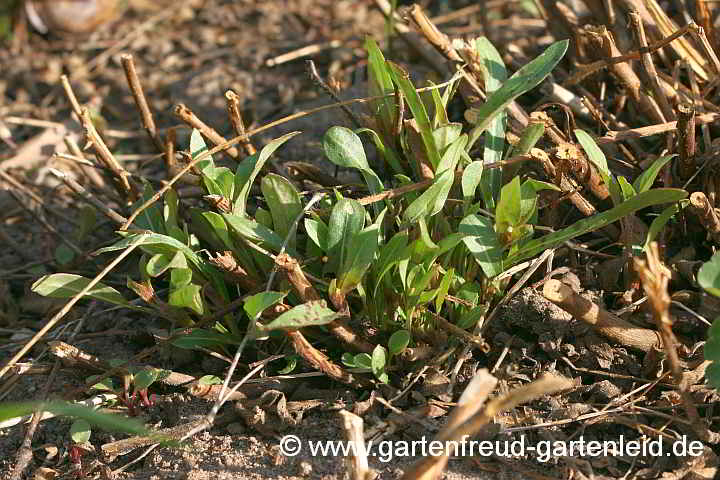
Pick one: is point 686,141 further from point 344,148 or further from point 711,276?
point 344,148

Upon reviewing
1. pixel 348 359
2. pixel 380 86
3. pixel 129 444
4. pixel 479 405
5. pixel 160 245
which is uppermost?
pixel 380 86

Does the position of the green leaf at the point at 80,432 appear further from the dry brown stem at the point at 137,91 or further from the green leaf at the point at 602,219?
the green leaf at the point at 602,219

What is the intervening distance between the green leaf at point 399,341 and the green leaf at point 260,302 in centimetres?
23

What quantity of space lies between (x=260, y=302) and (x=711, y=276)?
753mm

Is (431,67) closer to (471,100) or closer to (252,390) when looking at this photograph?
(471,100)

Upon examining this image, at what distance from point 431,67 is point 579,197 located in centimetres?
79

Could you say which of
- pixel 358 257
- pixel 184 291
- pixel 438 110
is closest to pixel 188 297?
pixel 184 291

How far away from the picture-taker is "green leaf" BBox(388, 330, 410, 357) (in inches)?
55.9

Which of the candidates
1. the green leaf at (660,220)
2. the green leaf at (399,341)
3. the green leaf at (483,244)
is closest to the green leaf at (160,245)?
the green leaf at (399,341)

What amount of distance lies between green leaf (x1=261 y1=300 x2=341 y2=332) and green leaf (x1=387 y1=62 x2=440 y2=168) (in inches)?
16.2

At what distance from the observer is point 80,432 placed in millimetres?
1491

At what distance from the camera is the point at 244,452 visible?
4.70 feet

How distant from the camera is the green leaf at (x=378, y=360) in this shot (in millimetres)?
1419

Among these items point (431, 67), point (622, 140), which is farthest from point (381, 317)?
point (431, 67)
